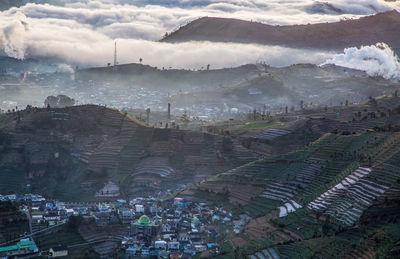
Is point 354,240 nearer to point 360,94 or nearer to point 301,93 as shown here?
point 360,94

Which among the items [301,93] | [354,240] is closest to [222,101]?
[301,93]

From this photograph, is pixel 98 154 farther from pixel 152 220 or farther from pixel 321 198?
pixel 321 198

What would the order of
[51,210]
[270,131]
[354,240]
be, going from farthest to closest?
[270,131], [51,210], [354,240]

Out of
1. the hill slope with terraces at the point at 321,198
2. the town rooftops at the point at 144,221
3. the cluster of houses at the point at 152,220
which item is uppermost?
the hill slope with terraces at the point at 321,198

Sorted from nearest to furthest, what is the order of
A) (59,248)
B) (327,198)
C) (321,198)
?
1. (59,248)
2. (327,198)
3. (321,198)

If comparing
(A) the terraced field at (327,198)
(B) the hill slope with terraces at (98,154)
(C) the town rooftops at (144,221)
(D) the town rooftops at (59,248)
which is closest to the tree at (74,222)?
(D) the town rooftops at (59,248)

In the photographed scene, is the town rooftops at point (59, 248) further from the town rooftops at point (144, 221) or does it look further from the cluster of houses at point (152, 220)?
the town rooftops at point (144, 221)

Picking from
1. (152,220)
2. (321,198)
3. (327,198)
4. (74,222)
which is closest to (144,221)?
(152,220)
